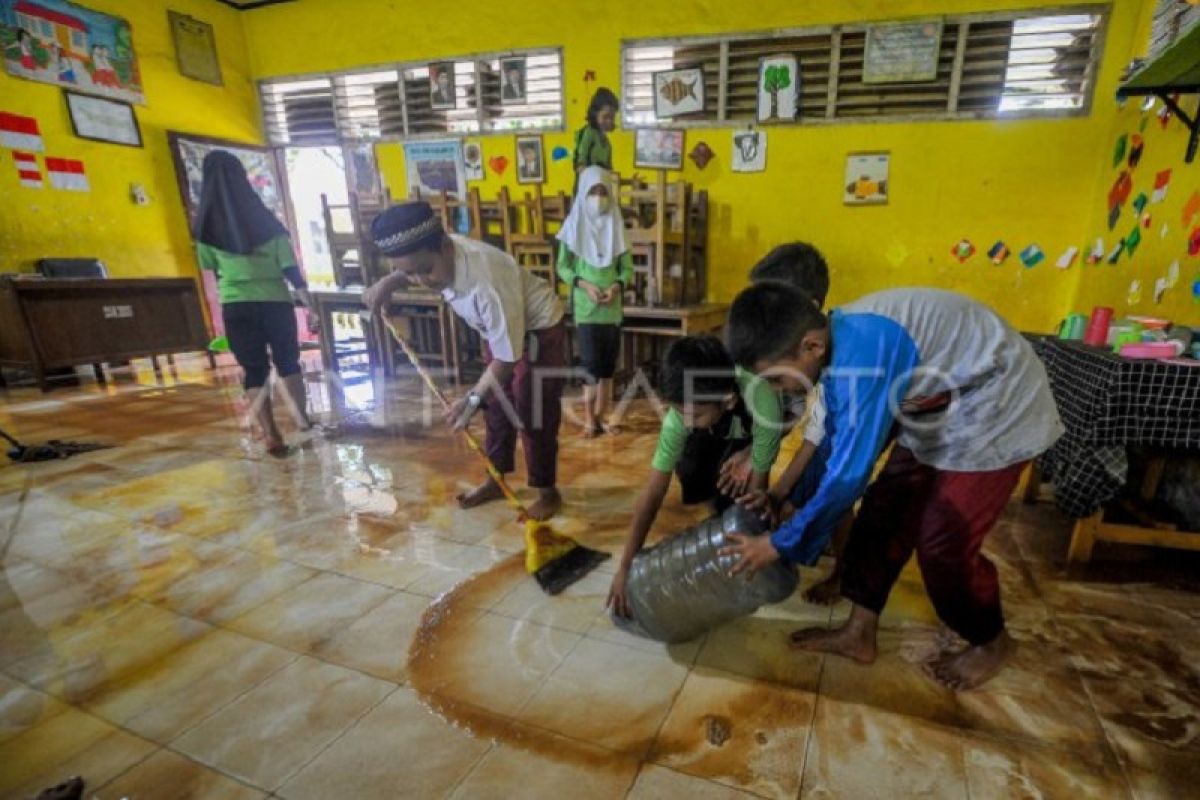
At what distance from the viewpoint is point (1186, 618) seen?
1.97 metres

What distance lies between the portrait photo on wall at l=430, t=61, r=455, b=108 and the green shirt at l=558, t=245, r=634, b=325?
144 inches

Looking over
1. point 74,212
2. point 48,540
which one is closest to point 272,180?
point 74,212

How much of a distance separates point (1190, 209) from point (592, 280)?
311 cm

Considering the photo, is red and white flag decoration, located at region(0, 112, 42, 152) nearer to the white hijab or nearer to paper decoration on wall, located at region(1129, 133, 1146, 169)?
the white hijab

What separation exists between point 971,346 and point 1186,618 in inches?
61.0

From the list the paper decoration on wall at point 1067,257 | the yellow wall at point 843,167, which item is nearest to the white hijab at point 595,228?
the yellow wall at point 843,167

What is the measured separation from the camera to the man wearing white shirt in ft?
7.37

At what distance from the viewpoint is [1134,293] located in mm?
3393

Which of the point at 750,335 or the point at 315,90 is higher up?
the point at 315,90

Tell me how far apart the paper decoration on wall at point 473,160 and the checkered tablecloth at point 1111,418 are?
5754 millimetres

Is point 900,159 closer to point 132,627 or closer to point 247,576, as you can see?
point 247,576

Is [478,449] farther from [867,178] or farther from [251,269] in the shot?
[867,178]

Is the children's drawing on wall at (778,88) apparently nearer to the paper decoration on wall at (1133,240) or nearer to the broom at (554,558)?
the paper decoration on wall at (1133,240)

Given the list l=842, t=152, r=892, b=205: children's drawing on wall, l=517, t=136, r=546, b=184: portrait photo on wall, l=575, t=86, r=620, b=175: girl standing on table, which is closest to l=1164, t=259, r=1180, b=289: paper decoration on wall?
l=842, t=152, r=892, b=205: children's drawing on wall
